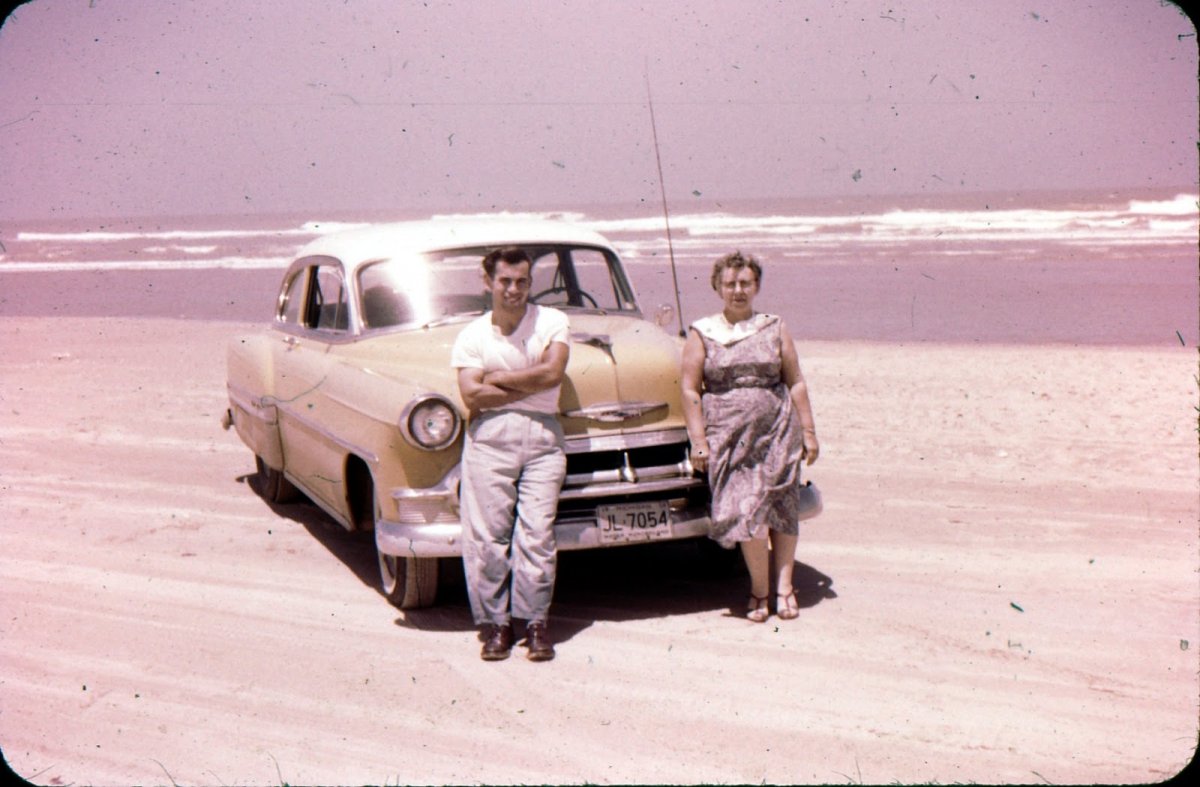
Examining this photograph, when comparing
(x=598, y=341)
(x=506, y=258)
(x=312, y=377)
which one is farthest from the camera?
(x=312, y=377)

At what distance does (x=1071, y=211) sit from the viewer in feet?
122

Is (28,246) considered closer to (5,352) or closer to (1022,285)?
(5,352)

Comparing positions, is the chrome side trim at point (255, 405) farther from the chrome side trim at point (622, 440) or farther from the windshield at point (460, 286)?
the chrome side trim at point (622, 440)

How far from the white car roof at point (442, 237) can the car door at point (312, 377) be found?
0.16 meters

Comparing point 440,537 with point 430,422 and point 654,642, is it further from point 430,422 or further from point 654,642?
point 654,642

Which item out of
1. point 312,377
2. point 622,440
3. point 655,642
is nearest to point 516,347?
point 622,440

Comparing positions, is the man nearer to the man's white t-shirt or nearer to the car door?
the man's white t-shirt

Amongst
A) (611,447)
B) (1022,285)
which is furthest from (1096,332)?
(611,447)

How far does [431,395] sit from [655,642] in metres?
1.56

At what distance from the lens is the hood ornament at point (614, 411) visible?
5.63 meters

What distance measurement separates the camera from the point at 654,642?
5.42 metres

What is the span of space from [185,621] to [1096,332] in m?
12.6

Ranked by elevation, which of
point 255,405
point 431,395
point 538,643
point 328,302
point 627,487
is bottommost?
point 538,643

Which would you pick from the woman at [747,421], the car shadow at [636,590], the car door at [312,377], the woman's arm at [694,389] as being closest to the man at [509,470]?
the car shadow at [636,590]
